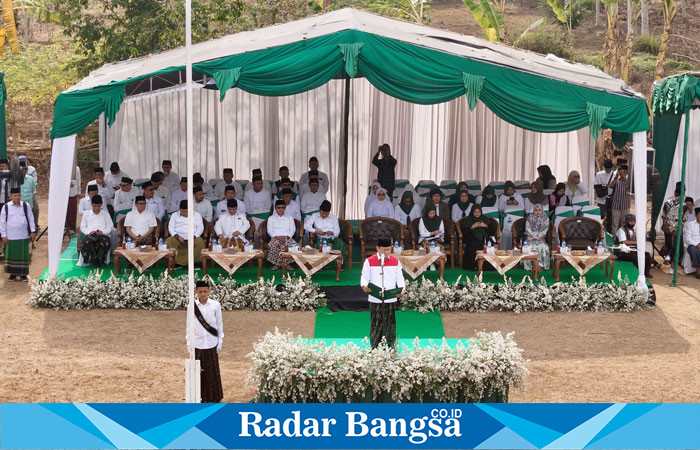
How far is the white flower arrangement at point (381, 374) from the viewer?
762 cm

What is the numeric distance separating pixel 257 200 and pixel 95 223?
2639 millimetres

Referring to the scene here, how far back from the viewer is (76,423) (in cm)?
590

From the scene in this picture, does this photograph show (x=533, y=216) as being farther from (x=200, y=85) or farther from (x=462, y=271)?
(x=200, y=85)

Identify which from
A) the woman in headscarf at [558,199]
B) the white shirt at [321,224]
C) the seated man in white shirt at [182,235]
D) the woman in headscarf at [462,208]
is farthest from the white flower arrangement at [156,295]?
the woman in headscarf at [558,199]

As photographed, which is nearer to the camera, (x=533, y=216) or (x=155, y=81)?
(x=533, y=216)

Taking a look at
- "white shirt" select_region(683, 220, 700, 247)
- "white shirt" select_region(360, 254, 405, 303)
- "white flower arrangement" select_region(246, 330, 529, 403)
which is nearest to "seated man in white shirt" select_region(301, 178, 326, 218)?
"white shirt" select_region(360, 254, 405, 303)

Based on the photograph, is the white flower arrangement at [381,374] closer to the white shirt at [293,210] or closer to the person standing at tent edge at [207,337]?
the person standing at tent edge at [207,337]

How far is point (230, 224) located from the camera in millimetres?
13414

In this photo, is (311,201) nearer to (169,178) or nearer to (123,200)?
(169,178)

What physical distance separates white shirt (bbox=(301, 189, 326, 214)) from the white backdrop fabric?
2.38m

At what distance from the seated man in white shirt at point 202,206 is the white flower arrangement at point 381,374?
6437 millimetres

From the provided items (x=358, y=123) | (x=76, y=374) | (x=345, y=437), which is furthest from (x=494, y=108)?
(x=345, y=437)

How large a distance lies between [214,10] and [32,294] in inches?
424

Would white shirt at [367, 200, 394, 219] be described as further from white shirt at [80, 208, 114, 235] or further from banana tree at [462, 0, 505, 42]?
banana tree at [462, 0, 505, 42]
